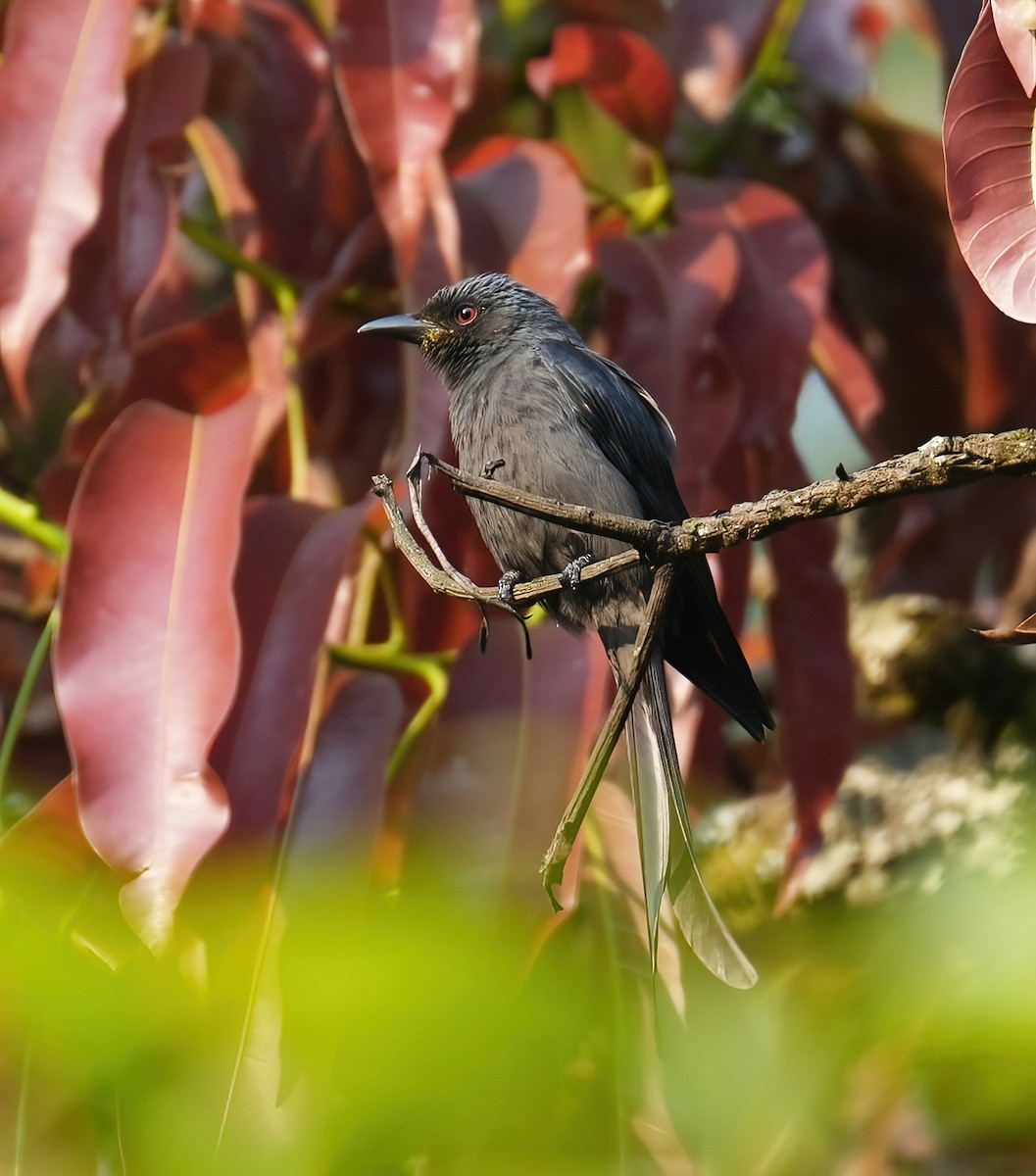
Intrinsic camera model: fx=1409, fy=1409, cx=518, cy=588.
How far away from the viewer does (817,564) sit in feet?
9.95

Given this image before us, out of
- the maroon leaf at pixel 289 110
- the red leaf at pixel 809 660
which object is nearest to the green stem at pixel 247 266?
the maroon leaf at pixel 289 110

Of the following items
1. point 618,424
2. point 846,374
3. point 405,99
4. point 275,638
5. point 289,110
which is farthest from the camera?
point 289,110

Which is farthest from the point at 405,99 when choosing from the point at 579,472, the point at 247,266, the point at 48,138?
the point at 579,472

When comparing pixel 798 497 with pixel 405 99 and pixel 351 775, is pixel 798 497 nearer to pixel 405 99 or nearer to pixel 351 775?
pixel 351 775

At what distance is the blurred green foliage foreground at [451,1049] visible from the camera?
3.82ft

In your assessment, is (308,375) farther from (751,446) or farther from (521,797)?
(521,797)

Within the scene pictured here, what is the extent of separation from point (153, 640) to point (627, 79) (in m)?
1.69

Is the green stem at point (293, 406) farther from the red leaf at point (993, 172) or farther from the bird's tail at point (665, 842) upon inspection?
the red leaf at point (993, 172)

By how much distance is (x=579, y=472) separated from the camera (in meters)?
1.89

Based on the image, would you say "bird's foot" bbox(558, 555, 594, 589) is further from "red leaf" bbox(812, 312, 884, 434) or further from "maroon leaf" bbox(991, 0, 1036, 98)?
"red leaf" bbox(812, 312, 884, 434)

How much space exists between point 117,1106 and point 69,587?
1408mm

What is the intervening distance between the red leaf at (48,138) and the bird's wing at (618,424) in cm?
99

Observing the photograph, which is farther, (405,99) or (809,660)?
(809,660)

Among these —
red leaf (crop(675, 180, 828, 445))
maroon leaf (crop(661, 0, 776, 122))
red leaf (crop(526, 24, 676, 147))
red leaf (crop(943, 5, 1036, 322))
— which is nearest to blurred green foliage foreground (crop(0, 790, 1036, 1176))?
red leaf (crop(943, 5, 1036, 322))
